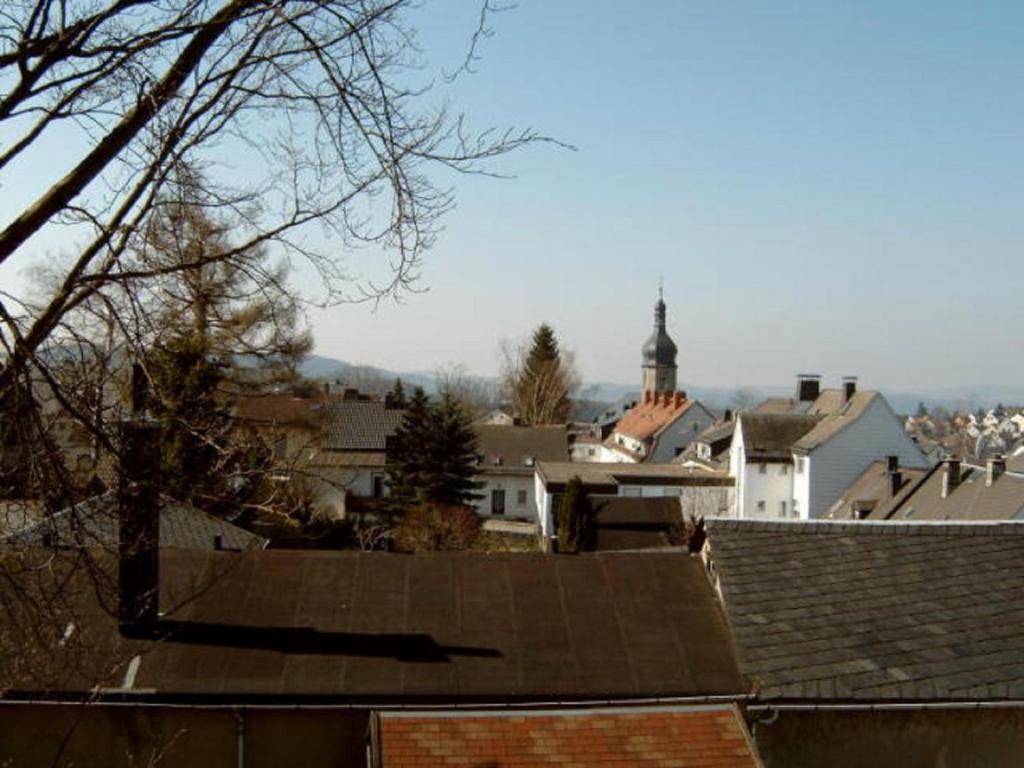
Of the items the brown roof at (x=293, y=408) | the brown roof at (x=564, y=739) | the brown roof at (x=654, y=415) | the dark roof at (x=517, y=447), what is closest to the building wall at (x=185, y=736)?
the brown roof at (x=564, y=739)

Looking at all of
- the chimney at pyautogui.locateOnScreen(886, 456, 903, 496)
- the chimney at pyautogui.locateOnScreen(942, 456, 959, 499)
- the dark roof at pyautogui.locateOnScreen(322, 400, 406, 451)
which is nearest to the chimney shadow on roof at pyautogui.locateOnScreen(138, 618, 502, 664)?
the chimney at pyautogui.locateOnScreen(942, 456, 959, 499)

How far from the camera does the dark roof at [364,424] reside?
44.2 metres

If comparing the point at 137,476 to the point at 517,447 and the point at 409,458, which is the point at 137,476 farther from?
the point at 517,447

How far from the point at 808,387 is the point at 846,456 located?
11.8m

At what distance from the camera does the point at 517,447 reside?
5306cm

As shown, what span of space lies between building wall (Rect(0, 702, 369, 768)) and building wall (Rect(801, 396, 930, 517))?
1180 inches

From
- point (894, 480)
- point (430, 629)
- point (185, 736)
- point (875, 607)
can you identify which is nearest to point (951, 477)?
point (894, 480)

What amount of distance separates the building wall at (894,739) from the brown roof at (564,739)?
1.31 meters

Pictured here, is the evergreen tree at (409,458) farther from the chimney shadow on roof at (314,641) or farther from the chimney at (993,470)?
the chimney shadow on roof at (314,641)

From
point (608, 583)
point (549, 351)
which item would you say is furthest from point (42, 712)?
point (549, 351)

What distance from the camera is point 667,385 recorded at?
87.3m

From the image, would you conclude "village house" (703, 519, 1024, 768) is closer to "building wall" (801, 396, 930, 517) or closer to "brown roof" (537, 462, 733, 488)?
"building wall" (801, 396, 930, 517)

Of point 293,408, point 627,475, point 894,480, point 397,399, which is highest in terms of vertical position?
point 293,408

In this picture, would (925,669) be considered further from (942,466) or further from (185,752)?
(942,466)
